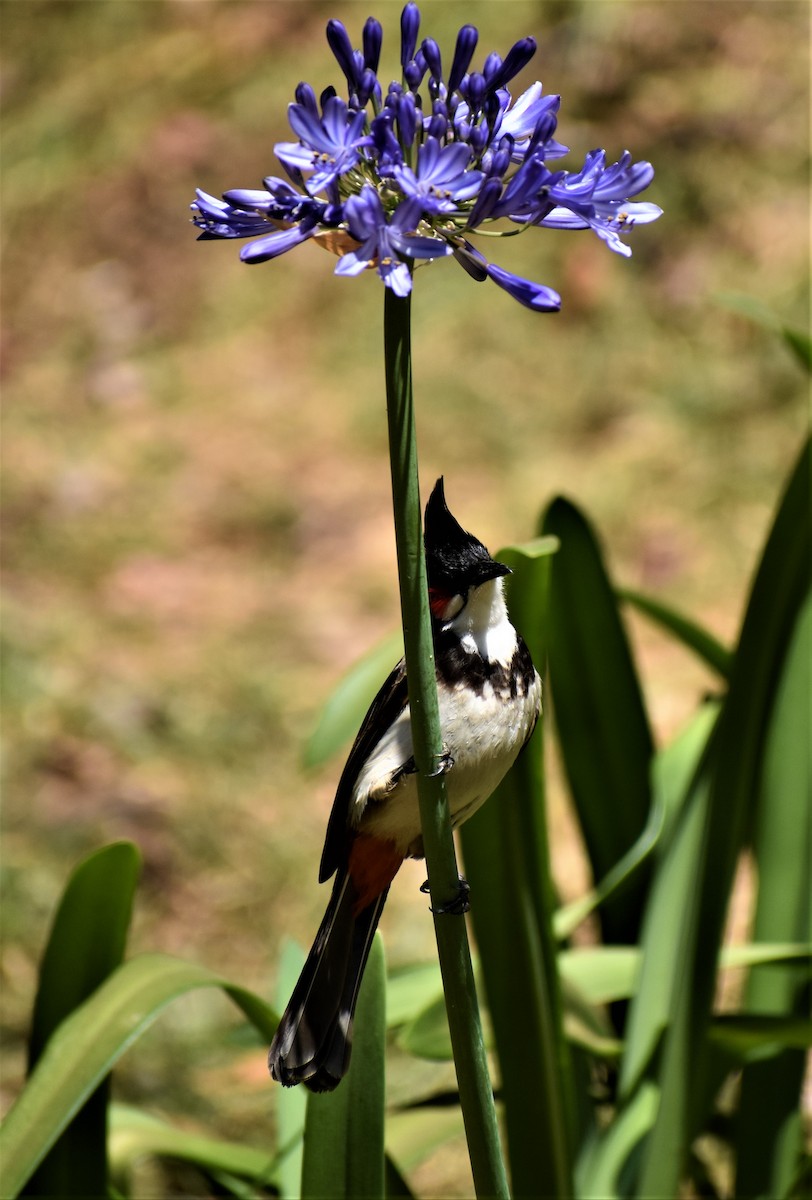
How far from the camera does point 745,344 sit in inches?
195

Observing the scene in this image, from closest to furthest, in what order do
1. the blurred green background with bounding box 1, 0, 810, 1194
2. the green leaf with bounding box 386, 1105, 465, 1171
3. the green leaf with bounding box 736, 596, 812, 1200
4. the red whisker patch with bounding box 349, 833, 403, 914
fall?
1. the red whisker patch with bounding box 349, 833, 403, 914
2. the green leaf with bounding box 386, 1105, 465, 1171
3. the green leaf with bounding box 736, 596, 812, 1200
4. the blurred green background with bounding box 1, 0, 810, 1194

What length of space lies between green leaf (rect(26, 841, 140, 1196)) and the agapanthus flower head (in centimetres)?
93

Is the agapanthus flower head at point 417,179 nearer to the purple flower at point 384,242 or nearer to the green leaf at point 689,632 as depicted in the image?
the purple flower at point 384,242

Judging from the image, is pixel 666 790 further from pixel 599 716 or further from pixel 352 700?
pixel 352 700

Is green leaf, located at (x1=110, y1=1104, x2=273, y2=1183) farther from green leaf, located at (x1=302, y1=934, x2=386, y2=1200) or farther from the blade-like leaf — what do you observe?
the blade-like leaf

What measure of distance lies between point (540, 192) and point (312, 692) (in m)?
3.15

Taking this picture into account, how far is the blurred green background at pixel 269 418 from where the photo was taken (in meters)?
3.40

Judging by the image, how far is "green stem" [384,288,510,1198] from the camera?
83cm

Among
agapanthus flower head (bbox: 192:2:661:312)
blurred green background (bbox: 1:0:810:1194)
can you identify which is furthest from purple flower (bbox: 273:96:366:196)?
blurred green background (bbox: 1:0:810:1194)

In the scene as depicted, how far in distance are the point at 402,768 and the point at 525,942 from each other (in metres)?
0.47

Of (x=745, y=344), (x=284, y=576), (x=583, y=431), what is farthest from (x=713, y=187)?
(x=284, y=576)

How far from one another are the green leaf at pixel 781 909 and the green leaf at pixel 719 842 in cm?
17

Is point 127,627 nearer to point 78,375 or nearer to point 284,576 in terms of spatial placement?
point 284,576

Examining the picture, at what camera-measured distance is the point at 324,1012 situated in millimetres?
1185
